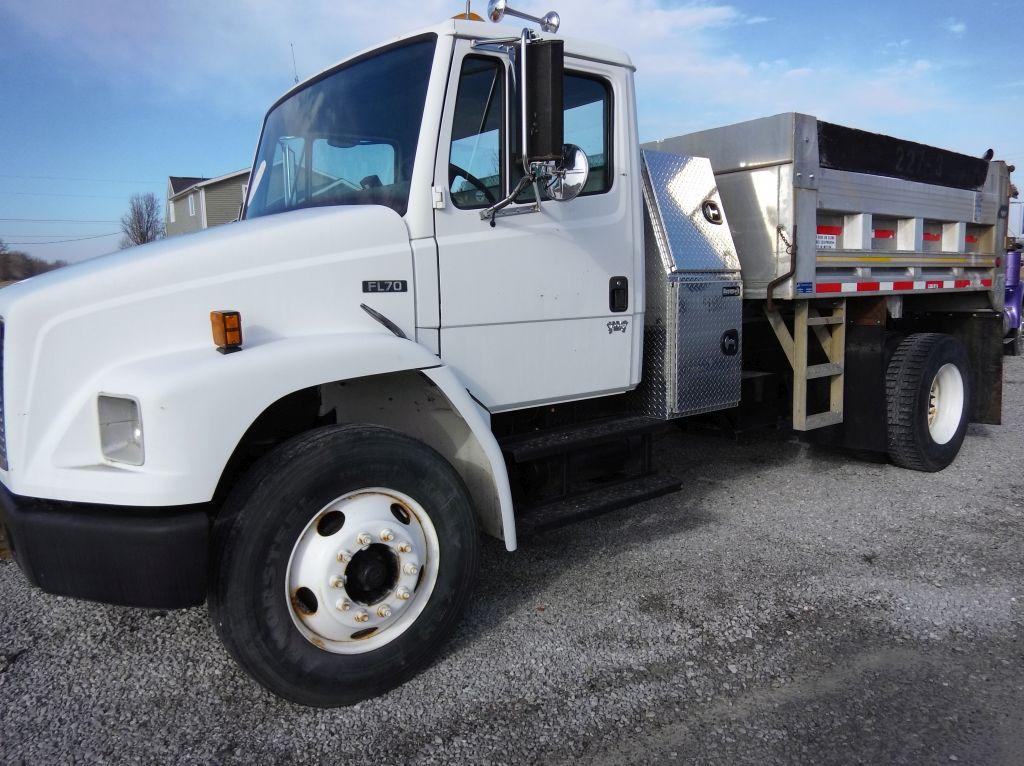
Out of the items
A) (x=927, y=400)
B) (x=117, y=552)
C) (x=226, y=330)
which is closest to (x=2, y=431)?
(x=117, y=552)

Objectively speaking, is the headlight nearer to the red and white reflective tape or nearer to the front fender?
the front fender

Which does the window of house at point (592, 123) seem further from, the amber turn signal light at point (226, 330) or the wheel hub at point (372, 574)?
the wheel hub at point (372, 574)

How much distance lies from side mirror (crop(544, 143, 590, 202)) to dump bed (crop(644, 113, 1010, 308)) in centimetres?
194

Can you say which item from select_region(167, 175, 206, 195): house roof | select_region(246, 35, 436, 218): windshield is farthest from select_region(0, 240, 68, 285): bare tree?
select_region(246, 35, 436, 218): windshield

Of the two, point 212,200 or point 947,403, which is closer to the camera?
point 947,403

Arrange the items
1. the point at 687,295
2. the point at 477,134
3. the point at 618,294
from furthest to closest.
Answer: the point at 687,295, the point at 618,294, the point at 477,134

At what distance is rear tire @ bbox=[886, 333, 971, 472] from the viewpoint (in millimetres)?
5477

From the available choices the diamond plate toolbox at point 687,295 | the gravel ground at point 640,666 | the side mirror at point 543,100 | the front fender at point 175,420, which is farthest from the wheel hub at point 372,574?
the diamond plate toolbox at point 687,295

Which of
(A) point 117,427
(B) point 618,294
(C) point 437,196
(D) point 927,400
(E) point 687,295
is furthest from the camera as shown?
(D) point 927,400

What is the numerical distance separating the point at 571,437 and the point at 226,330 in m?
1.71

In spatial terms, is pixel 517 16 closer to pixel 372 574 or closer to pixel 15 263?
pixel 372 574

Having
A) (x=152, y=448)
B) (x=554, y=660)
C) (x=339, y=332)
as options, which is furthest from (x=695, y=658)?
(x=152, y=448)

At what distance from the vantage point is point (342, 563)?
2662 mm

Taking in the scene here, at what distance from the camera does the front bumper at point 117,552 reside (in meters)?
2.38
